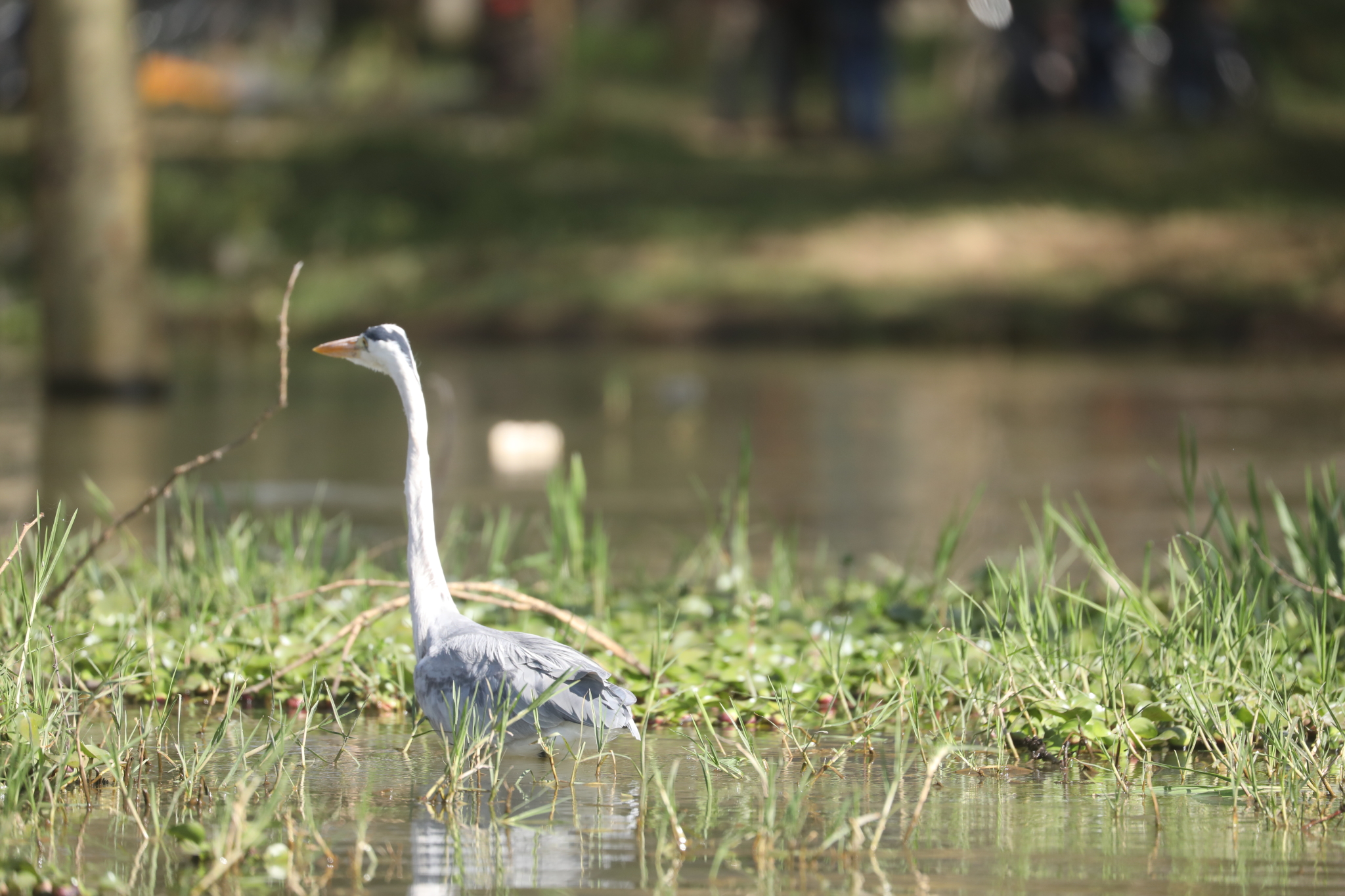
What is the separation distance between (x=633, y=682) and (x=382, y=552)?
2.35m

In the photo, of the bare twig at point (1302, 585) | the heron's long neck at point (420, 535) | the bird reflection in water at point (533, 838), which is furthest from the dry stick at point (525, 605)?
the bare twig at point (1302, 585)

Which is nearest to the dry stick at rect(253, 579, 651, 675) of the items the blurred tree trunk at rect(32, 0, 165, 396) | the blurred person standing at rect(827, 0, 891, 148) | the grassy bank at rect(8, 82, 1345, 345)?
the blurred tree trunk at rect(32, 0, 165, 396)

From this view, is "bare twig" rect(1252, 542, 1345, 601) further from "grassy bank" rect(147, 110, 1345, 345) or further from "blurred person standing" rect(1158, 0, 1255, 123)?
"blurred person standing" rect(1158, 0, 1255, 123)

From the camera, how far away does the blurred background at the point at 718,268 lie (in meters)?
10.1

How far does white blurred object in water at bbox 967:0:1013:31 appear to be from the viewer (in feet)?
67.8

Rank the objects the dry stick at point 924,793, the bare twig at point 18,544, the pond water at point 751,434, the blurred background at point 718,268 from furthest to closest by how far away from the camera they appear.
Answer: the blurred background at point 718,268, the pond water at point 751,434, the bare twig at point 18,544, the dry stick at point 924,793

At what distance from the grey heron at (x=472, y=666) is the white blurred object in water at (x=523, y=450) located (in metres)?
5.56

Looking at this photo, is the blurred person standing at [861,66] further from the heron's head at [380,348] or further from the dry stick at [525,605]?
the heron's head at [380,348]

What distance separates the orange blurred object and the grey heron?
23.9 metres

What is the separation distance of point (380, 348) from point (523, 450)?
588 cm

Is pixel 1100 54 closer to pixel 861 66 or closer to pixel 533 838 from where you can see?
pixel 861 66

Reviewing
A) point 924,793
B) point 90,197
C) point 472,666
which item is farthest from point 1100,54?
point 924,793

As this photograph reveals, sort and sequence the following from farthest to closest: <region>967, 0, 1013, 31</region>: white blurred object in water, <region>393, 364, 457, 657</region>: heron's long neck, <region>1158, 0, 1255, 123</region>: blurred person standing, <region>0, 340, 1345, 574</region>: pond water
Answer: <region>1158, 0, 1255, 123</region>: blurred person standing, <region>967, 0, 1013, 31</region>: white blurred object in water, <region>0, 340, 1345, 574</region>: pond water, <region>393, 364, 457, 657</region>: heron's long neck

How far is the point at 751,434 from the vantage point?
39.2ft
